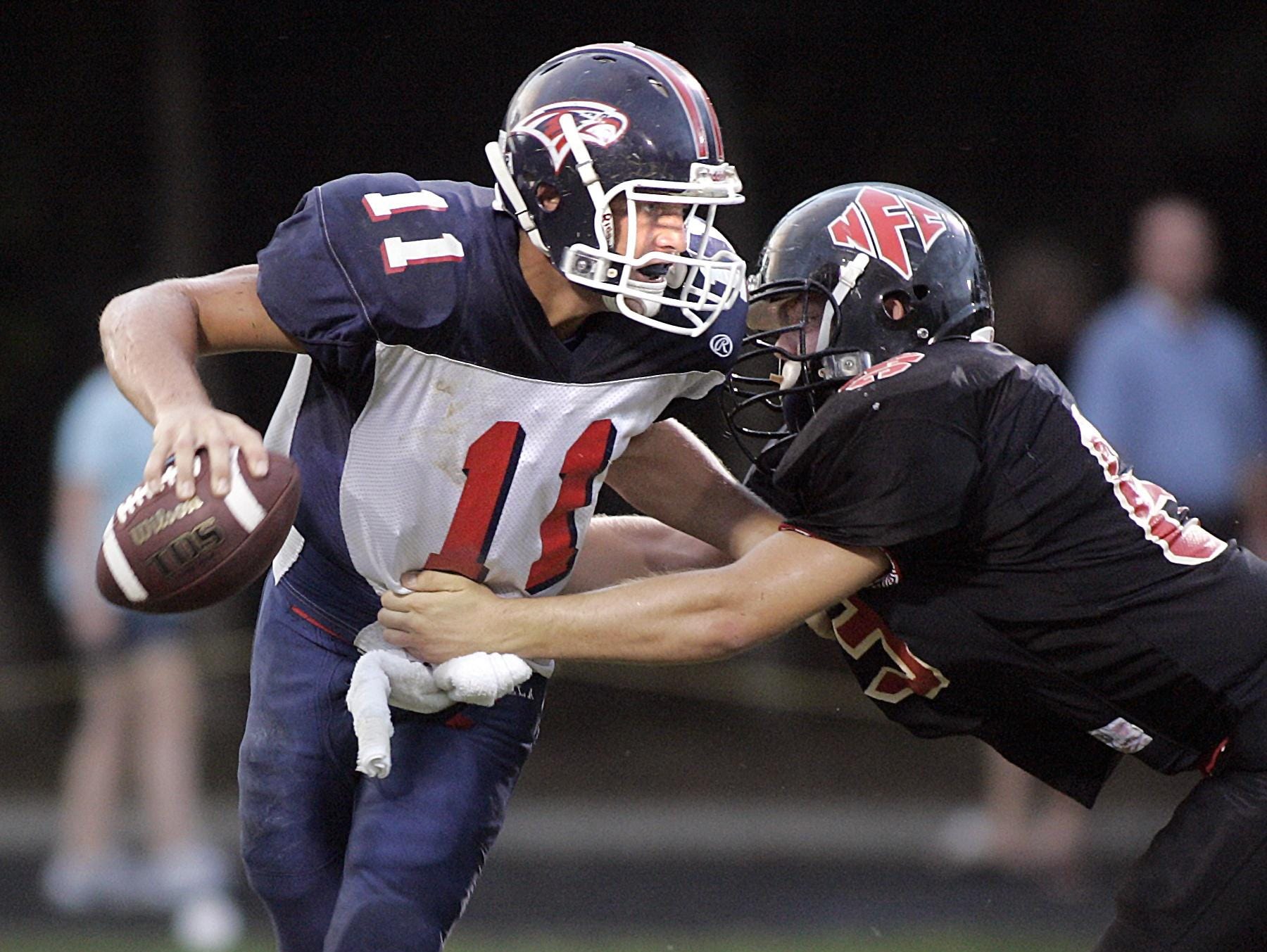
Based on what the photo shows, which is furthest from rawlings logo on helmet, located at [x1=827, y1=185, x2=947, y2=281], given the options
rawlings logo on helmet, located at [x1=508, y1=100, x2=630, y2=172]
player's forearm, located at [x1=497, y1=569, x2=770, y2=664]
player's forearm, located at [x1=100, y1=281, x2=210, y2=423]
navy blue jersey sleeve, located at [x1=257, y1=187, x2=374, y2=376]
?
player's forearm, located at [x1=100, y1=281, x2=210, y2=423]

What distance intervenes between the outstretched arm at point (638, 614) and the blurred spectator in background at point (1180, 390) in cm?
283

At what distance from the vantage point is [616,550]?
3.12m

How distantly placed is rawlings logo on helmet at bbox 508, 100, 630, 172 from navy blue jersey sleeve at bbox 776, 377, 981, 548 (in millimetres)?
529

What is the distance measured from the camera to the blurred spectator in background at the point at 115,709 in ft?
17.4

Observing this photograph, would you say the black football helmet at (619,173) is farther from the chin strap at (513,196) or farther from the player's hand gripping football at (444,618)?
the player's hand gripping football at (444,618)

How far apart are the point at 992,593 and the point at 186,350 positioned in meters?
1.25

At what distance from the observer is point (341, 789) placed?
2.79 metres

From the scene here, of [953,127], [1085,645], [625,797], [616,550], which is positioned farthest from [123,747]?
[953,127]

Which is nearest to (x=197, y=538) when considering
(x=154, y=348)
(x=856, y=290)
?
(x=154, y=348)

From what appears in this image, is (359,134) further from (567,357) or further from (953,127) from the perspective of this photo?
(567,357)

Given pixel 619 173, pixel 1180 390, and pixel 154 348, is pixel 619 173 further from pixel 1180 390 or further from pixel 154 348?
pixel 1180 390

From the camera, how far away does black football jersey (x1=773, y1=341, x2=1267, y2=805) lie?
2.50 meters

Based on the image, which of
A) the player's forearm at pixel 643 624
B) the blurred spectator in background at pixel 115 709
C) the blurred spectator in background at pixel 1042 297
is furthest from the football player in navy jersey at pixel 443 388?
the blurred spectator in background at pixel 1042 297

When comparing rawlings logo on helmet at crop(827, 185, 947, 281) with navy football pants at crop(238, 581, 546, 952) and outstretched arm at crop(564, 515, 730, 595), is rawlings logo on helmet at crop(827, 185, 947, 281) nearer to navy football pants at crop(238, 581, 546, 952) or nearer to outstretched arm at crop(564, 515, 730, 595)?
outstretched arm at crop(564, 515, 730, 595)
